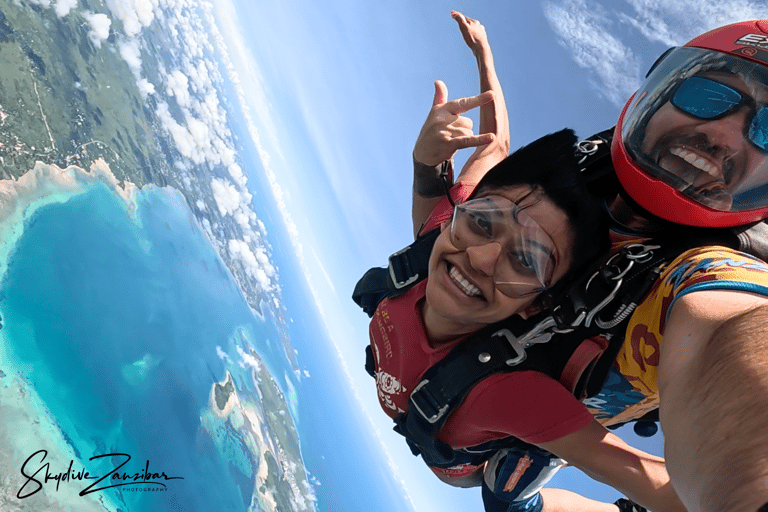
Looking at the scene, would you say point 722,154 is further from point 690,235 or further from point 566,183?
point 566,183

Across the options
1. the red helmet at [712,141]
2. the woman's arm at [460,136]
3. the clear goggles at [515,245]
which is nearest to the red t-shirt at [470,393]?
the clear goggles at [515,245]

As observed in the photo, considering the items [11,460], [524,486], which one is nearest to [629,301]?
[524,486]

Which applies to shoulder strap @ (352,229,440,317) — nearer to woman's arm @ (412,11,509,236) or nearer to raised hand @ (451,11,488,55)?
woman's arm @ (412,11,509,236)

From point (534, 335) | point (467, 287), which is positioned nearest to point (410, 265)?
point (467, 287)

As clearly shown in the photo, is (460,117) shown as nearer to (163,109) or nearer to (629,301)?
(629,301)

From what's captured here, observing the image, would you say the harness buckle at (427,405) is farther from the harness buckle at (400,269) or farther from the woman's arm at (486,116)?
the woman's arm at (486,116)
